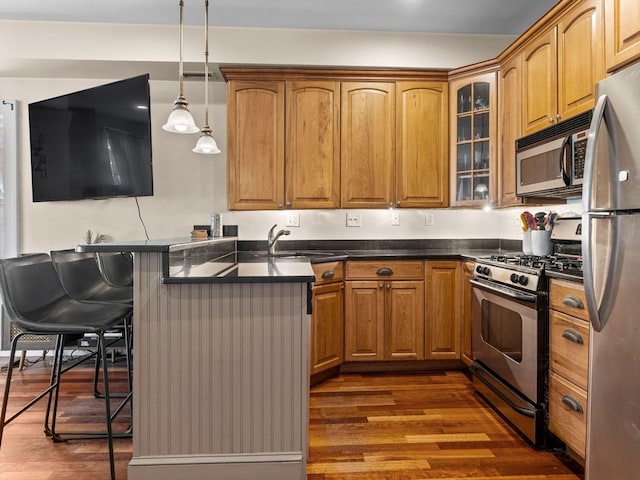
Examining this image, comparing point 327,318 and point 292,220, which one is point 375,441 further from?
point 292,220

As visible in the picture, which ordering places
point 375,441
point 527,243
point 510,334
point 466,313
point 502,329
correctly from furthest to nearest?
1. point 466,313
2. point 527,243
3. point 502,329
4. point 510,334
5. point 375,441

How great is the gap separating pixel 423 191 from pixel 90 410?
9.26 feet

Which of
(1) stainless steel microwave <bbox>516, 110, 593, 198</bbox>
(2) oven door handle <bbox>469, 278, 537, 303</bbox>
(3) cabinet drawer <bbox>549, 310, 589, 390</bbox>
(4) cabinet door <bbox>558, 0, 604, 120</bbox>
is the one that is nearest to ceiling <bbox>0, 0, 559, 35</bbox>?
(4) cabinet door <bbox>558, 0, 604, 120</bbox>

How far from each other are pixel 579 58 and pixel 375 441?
234 centimetres

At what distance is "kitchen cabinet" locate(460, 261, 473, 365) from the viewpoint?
296 cm

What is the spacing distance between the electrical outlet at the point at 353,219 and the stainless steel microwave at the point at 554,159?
4.36ft

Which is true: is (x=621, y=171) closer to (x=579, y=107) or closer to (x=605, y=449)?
(x=579, y=107)

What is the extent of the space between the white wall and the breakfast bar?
1.88m

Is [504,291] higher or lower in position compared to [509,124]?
lower

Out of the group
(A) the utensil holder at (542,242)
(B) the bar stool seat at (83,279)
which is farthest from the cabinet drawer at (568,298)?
(B) the bar stool seat at (83,279)

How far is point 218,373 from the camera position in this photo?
1.68m

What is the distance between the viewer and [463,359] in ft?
9.96

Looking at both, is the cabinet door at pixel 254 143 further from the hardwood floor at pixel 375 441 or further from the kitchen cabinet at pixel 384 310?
the hardwood floor at pixel 375 441

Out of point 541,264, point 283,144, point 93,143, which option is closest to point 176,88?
point 93,143
